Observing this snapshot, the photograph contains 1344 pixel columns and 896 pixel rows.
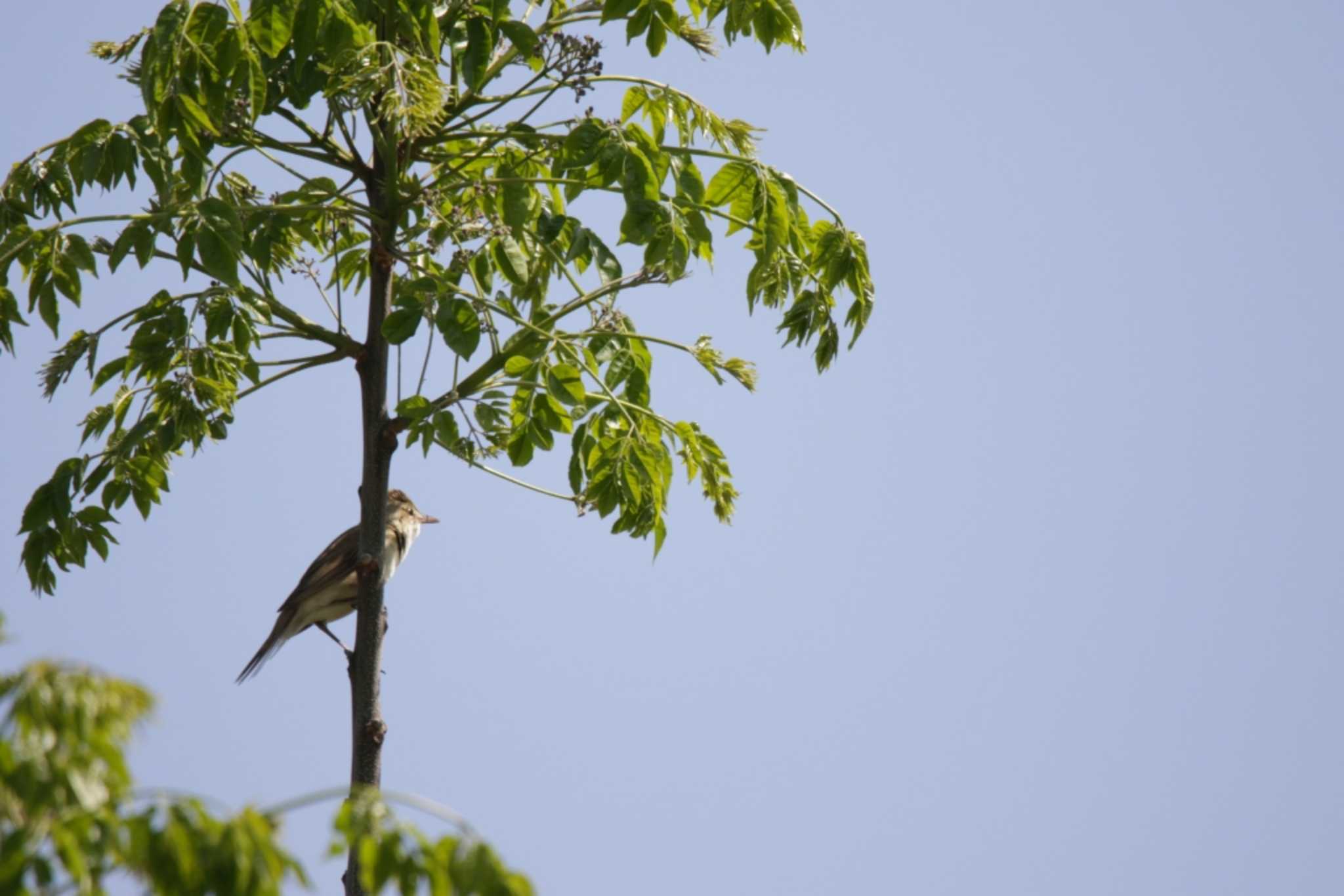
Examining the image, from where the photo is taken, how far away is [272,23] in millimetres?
4965

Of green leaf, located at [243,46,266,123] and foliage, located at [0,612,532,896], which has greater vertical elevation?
green leaf, located at [243,46,266,123]

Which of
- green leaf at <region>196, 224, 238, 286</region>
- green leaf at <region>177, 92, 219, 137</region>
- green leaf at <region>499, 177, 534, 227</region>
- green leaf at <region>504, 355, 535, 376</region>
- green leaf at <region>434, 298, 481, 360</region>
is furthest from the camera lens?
green leaf at <region>499, 177, 534, 227</region>

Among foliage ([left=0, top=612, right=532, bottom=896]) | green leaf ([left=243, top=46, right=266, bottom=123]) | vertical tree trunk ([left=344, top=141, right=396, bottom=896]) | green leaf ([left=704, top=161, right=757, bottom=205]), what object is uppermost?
green leaf ([left=704, top=161, right=757, bottom=205])

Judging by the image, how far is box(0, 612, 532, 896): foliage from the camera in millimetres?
2926

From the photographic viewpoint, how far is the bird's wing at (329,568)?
7.32 m

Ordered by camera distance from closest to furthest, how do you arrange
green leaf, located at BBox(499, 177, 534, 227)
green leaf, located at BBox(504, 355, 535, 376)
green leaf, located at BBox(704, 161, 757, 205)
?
green leaf, located at BBox(504, 355, 535, 376), green leaf, located at BBox(499, 177, 534, 227), green leaf, located at BBox(704, 161, 757, 205)

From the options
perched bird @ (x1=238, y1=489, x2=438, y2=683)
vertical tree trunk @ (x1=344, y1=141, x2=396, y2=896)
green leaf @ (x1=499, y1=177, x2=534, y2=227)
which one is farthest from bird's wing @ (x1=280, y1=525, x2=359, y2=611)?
green leaf @ (x1=499, y1=177, x2=534, y2=227)

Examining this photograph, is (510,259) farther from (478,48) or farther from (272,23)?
(272,23)

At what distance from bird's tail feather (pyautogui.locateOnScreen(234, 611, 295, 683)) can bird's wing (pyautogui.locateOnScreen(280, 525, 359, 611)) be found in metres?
0.07

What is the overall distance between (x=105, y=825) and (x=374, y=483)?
271 cm

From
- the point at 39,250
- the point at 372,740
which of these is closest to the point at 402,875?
the point at 372,740

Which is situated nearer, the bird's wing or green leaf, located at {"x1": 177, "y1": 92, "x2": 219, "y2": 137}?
green leaf, located at {"x1": 177, "y1": 92, "x2": 219, "y2": 137}

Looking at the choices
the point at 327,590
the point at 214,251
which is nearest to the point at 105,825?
the point at 214,251

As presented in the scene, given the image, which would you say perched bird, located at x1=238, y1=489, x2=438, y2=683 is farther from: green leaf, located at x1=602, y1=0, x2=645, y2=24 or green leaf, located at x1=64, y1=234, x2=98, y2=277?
green leaf, located at x1=602, y1=0, x2=645, y2=24
